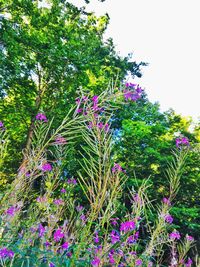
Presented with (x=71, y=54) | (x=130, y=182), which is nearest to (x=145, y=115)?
(x=130, y=182)

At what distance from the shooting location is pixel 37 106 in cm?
1515

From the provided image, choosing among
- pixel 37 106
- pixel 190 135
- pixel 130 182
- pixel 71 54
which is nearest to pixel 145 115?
pixel 190 135

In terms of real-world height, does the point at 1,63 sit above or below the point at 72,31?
below

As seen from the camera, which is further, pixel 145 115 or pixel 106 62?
pixel 145 115

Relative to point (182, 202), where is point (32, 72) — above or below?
above

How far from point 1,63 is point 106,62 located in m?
8.11

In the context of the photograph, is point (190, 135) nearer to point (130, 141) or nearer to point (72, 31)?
point (130, 141)

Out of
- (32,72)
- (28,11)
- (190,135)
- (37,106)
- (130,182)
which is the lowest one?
(130,182)

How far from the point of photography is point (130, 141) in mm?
17078

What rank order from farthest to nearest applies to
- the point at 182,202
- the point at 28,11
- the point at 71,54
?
the point at 182,202 < the point at 28,11 < the point at 71,54

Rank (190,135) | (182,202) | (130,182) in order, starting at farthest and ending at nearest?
1. (190,135)
2. (182,202)
3. (130,182)

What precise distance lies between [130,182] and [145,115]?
5859 mm

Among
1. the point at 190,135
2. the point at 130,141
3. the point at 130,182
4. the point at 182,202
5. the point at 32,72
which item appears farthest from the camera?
the point at 190,135

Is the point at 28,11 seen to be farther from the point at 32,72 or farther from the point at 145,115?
the point at 145,115
